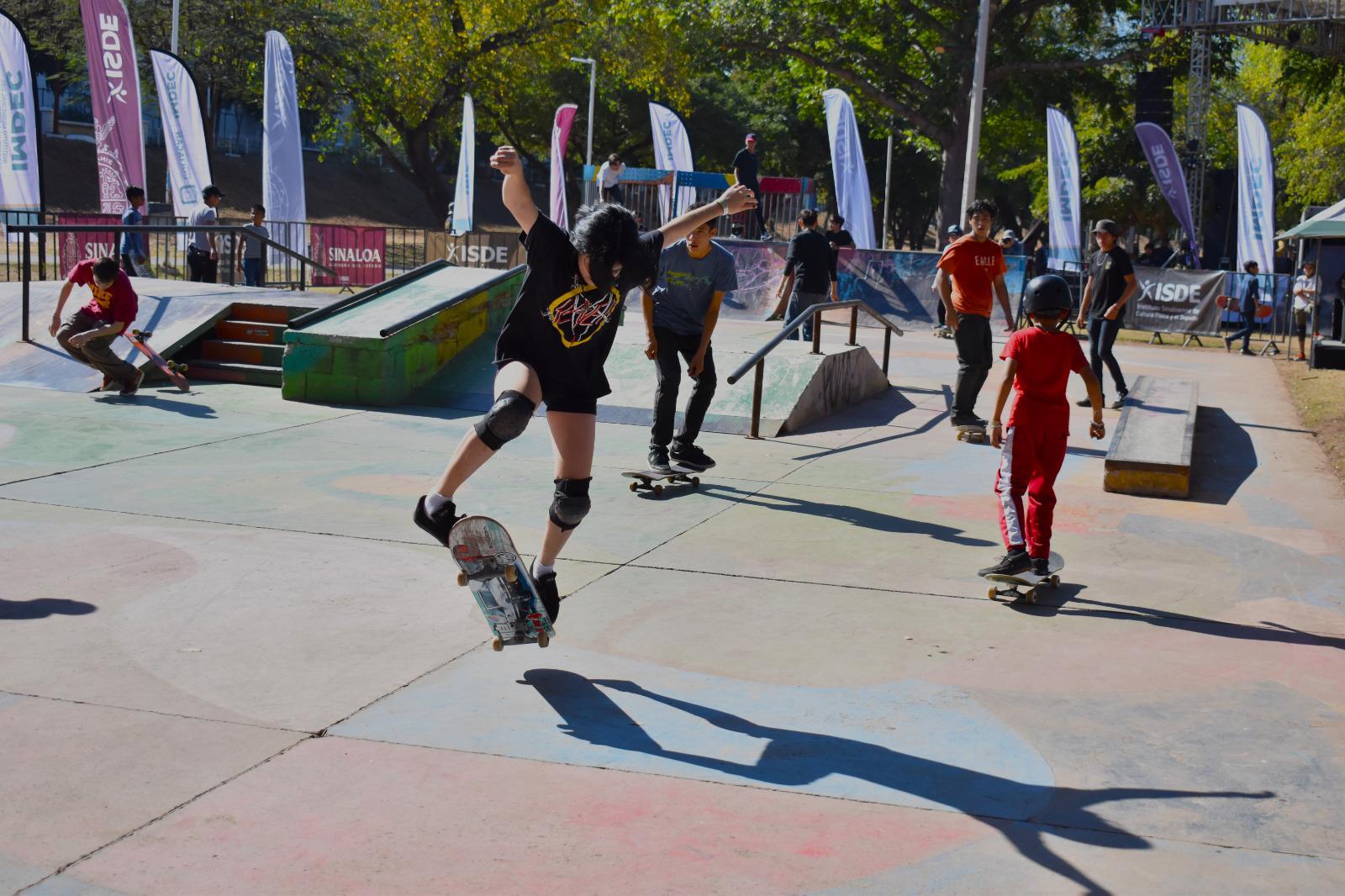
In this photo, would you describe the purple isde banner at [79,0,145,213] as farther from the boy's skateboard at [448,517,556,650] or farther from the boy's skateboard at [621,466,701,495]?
the boy's skateboard at [448,517,556,650]

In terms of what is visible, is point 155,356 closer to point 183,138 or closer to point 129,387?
point 129,387

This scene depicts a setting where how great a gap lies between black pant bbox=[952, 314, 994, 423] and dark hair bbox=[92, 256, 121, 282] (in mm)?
7319

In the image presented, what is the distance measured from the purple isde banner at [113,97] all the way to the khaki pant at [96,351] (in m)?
10.1

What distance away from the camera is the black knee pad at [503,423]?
14.9ft

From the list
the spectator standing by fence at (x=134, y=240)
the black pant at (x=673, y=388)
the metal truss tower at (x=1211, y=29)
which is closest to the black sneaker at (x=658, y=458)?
the black pant at (x=673, y=388)

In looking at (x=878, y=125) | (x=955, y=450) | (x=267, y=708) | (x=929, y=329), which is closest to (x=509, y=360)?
(x=267, y=708)

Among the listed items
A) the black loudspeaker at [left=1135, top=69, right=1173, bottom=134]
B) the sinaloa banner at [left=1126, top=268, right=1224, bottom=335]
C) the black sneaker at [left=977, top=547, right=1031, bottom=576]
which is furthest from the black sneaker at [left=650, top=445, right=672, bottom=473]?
the black loudspeaker at [left=1135, top=69, right=1173, bottom=134]

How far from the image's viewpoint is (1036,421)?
6.08 m

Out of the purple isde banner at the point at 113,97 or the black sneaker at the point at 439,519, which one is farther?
the purple isde banner at the point at 113,97

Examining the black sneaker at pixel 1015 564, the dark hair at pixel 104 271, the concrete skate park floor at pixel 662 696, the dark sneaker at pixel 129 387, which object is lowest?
the concrete skate park floor at pixel 662 696

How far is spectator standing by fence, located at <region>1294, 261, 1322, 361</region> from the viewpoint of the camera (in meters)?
19.7

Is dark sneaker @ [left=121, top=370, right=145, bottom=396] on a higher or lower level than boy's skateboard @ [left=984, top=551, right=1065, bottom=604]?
higher

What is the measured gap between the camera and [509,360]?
4867 millimetres

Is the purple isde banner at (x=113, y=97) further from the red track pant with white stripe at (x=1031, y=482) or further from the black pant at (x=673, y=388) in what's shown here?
the red track pant with white stripe at (x=1031, y=482)
